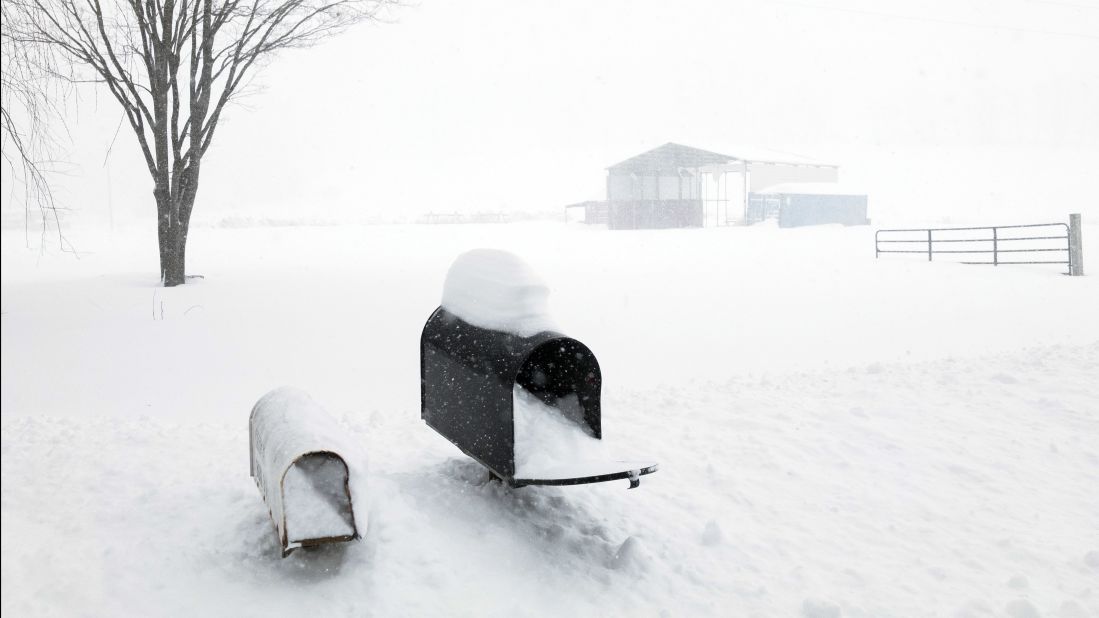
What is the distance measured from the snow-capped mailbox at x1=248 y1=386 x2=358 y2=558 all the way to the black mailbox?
0.87 metres

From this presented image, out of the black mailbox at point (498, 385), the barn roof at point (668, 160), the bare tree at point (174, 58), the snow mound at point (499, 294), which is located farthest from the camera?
the barn roof at point (668, 160)

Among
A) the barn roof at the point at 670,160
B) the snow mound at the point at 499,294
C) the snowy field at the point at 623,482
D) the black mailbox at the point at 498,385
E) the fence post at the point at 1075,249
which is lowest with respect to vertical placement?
the snowy field at the point at 623,482

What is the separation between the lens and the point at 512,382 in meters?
4.28

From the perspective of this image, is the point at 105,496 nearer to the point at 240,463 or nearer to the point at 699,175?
the point at 240,463

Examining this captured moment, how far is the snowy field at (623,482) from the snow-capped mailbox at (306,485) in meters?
0.17

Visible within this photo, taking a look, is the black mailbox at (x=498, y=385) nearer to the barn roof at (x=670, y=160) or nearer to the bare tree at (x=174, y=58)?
the bare tree at (x=174, y=58)

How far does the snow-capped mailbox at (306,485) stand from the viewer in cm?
375

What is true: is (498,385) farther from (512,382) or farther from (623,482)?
(623,482)

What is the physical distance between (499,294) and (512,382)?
645 millimetres

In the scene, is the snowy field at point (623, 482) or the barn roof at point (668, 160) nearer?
the snowy field at point (623, 482)

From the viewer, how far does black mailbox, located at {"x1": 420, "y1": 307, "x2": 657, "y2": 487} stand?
429cm

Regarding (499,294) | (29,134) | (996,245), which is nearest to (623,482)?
(499,294)

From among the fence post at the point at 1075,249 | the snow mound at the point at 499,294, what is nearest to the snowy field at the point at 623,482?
the snow mound at the point at 499,294

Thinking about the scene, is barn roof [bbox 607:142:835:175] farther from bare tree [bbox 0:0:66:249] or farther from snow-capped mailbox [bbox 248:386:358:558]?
snow-capped mailbox [bbox 248:386:358:558]
